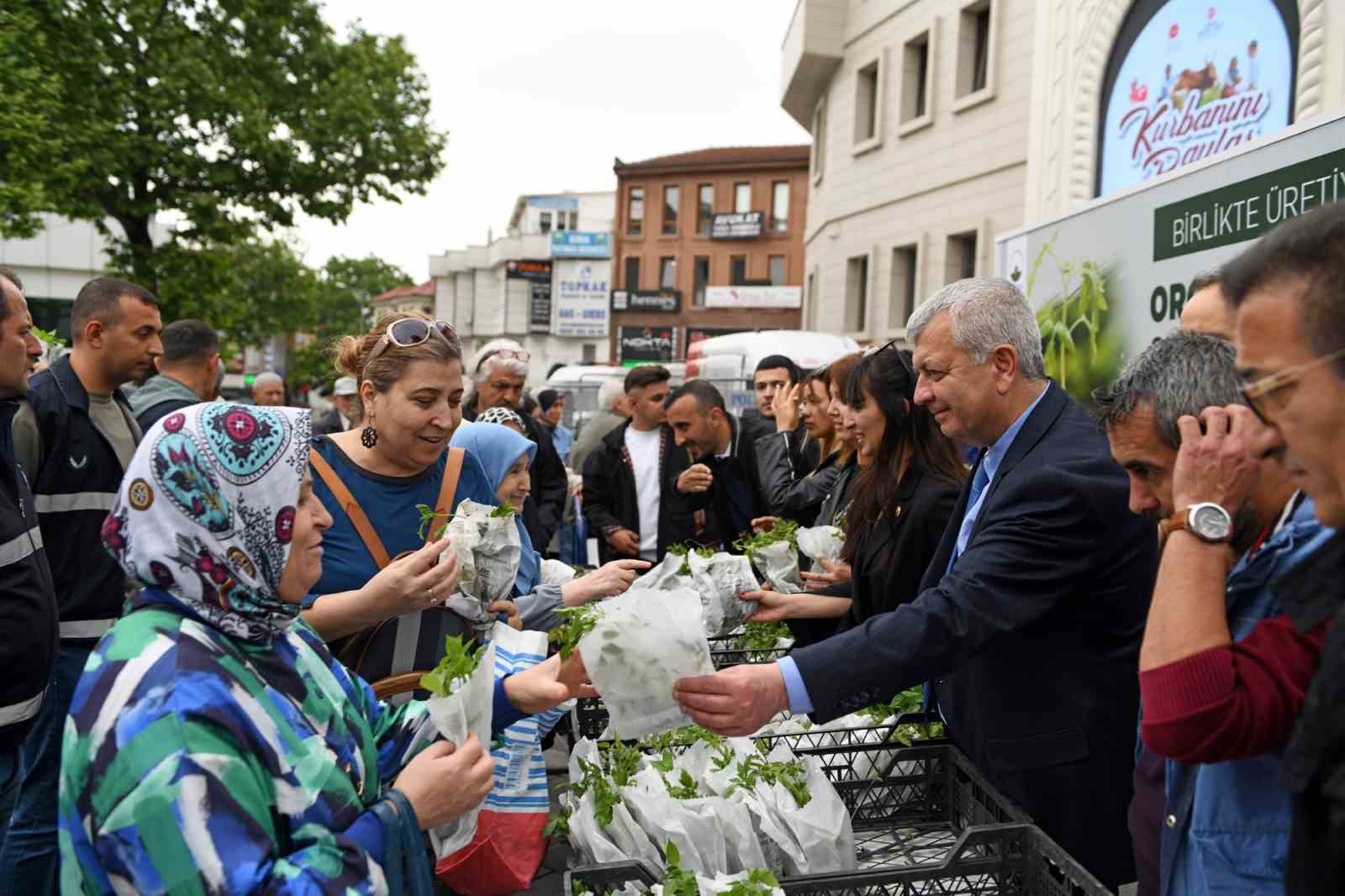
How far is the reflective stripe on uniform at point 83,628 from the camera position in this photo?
3.75 meters

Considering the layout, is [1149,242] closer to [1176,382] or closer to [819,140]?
[1176,382]

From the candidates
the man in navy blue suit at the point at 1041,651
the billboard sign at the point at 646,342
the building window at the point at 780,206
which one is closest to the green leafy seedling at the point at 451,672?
the man in navy blue suit at the point at 1041,651

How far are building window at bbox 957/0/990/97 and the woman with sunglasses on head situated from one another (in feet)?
36.8

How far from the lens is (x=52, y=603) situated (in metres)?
3.11

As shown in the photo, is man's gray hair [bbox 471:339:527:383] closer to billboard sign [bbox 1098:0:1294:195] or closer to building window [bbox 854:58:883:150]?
billboard sign [bbox 1098:0:1294:195]

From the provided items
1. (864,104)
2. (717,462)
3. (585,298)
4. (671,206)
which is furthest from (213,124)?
(585,298)

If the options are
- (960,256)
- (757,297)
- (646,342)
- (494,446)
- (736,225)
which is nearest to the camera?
(494,446)

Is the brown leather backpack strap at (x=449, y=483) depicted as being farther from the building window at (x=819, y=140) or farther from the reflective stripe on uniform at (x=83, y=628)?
the building window at (x=819, y=140)

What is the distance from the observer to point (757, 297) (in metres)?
53.3

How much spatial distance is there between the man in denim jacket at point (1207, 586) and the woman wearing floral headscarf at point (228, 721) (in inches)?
51.2

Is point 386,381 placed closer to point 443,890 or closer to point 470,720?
point 470,720

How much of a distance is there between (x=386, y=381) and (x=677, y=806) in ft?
5.20

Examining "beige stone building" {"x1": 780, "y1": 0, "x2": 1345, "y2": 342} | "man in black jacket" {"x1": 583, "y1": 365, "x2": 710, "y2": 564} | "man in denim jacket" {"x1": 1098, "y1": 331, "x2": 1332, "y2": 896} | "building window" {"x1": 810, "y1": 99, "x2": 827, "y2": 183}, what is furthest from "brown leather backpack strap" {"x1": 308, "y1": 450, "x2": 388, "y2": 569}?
"building window" {"x1": 810, "y1": 99, "x2": 827, "y2": 183}

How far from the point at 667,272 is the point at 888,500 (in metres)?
56.2
